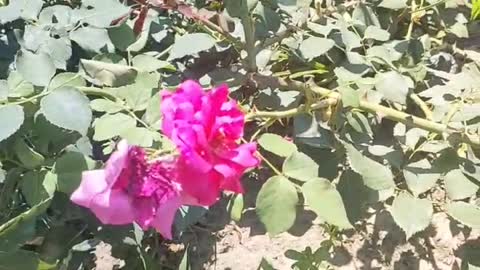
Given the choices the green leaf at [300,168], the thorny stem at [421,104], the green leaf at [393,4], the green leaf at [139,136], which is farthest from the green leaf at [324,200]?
the green leaf at [393,4]

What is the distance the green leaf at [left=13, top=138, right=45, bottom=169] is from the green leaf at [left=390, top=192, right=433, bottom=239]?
0.61m

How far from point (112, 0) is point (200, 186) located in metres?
0.59

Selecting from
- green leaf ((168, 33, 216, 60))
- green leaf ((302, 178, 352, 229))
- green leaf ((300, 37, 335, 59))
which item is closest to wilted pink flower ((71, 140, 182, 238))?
green leaf ((302, 178, 352, 229))

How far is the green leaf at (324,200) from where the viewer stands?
1.39m

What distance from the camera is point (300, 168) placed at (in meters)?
1.44

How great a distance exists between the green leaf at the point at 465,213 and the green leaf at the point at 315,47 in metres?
0.41

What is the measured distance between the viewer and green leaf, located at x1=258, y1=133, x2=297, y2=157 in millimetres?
1479

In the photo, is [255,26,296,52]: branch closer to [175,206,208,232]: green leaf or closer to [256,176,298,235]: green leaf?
[175,206,208,232]: green leaf

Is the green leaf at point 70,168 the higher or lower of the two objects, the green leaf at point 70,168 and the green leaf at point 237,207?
the higher

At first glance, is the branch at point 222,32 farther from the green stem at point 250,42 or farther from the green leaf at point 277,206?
the green leaf at point 277,206

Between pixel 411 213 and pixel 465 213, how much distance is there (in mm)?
105

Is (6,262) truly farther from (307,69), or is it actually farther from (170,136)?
(307,69)

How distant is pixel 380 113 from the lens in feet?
5.81

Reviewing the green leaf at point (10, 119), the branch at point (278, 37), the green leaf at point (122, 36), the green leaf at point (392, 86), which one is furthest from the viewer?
the branch at point (278, 37)
